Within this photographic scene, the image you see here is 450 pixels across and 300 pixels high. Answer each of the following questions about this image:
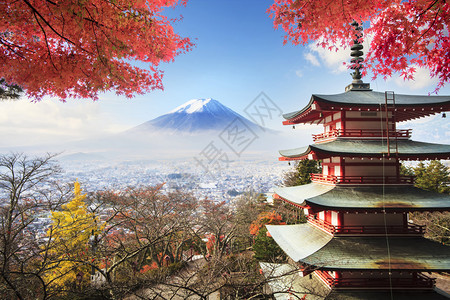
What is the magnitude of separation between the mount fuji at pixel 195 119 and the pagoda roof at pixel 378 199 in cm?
3834

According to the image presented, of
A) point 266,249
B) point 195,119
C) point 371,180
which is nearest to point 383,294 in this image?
point 371,180

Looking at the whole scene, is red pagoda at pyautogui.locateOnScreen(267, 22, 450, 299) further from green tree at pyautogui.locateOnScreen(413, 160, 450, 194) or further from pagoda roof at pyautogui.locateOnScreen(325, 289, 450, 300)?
green tree at pyautogui.locateOnScreen(413, 160, 450, 194)

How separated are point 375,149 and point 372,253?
2.92 metres

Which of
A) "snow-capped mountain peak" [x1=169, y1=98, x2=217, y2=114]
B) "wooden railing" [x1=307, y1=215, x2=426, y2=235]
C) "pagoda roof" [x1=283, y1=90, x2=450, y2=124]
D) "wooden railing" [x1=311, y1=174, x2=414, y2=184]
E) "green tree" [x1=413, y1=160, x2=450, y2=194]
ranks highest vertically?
"snow-capped mountain peak" [x1=169, y1=98, x2=217, y2=114]

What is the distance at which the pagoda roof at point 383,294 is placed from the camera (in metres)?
6.11

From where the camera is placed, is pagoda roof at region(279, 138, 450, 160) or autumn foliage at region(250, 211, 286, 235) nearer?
pagoda roof at region(279, 138, 450, 160)

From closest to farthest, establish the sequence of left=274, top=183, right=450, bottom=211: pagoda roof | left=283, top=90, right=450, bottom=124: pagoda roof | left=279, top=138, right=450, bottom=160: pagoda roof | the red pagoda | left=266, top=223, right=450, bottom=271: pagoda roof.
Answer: left=266, top=223, right=450, bottom=271: pagoda roof, the red pagoda, left=274, top=183, right=450, bottom=211: pagoda roof, left=279, top=138, right=450, bottom=160: pagoda roof, left=283, top=90, right=450, bottom=124: pagoda roof

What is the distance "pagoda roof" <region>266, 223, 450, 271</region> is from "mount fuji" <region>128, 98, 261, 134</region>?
3898 cm

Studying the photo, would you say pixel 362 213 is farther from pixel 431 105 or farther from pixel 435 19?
pixel 435 19

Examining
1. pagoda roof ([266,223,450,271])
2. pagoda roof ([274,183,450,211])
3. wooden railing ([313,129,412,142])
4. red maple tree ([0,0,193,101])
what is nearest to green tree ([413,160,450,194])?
wooden railing ([313,129,412,142])

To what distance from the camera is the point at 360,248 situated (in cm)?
626

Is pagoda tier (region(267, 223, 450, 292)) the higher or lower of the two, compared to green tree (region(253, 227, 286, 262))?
higher

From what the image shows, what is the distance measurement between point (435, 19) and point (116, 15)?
13.0ft

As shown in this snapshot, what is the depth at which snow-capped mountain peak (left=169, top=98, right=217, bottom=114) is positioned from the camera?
51312 mm
